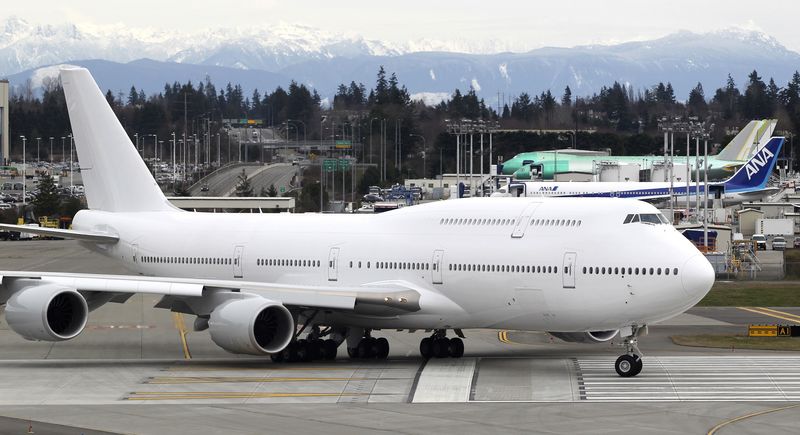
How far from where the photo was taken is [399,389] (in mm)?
32062

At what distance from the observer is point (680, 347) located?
41250 millimetres

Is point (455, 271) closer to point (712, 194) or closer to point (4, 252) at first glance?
point (4, 252)

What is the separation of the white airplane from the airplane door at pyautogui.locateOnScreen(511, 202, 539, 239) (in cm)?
4

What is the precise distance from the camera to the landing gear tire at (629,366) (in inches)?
1319

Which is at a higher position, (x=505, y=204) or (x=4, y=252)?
(x=505, y=204)

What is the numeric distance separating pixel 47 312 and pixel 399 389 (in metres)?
10.5

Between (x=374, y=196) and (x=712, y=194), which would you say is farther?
(x=374, y=196)

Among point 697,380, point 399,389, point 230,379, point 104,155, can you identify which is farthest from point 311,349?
point 104,155

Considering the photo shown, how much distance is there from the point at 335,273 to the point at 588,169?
129631 mm

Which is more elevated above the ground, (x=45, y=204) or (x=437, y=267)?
(x=437, y=267)

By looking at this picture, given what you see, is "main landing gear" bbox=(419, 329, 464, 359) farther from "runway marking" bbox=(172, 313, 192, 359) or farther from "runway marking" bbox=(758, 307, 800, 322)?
"runway marking" bbox=(758, 307, 800, 322)

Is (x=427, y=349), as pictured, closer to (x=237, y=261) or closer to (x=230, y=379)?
(x=230, y=379)

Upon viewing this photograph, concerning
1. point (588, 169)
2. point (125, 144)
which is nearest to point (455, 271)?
point (125, 144)

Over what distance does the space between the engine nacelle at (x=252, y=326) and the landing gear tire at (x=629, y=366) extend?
9.12 m
